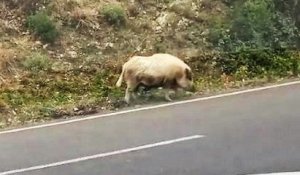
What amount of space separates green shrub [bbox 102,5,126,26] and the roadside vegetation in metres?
0.02

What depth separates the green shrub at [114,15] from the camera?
16.1 m

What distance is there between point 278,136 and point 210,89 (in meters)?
3.80

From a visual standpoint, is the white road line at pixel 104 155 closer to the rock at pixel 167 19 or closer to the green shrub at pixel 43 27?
the green shrub at pixel 43 27

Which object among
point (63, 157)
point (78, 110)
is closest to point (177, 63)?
point (78, 110)

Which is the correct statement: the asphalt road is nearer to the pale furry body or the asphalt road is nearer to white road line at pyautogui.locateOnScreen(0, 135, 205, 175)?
white road line at pyautogui.locateOnScreen(0, 135, 205, 175)

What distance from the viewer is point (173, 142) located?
9.98 metres

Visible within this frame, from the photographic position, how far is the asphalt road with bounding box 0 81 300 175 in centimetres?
875

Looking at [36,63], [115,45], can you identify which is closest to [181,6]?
[115,45]

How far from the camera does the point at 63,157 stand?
9438 millimetres

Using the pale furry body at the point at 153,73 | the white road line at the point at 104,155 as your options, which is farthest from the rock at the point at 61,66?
the white road line at the point at 104,155

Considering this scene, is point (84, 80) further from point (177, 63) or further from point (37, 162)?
point (37, 162)

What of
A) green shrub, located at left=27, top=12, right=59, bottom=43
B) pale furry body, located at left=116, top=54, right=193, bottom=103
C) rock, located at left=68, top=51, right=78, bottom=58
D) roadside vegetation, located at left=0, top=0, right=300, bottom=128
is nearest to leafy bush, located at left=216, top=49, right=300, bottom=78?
roadside vegetation, located at left=0, top=0, right=300, bottom=128

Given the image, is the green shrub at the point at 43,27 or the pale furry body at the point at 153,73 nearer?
the pale furry body at the point at 153,73

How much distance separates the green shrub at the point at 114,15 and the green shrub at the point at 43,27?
1304 mm
